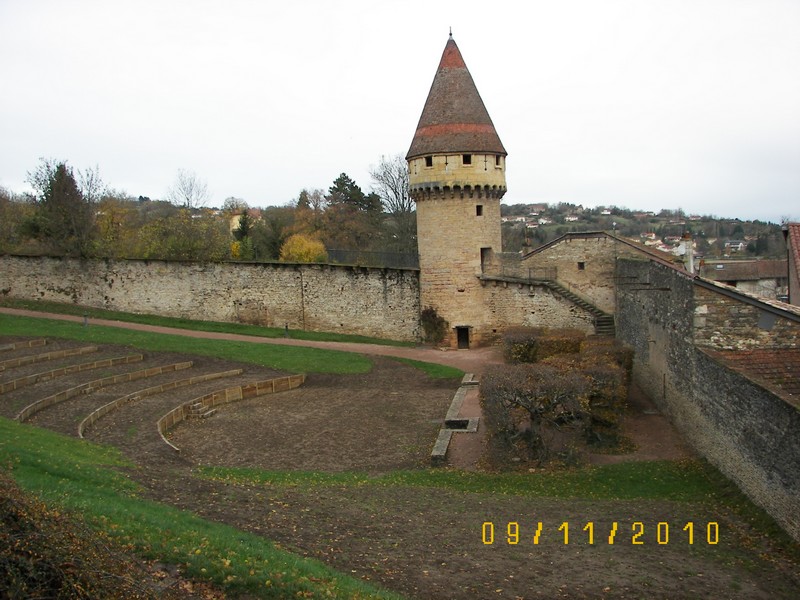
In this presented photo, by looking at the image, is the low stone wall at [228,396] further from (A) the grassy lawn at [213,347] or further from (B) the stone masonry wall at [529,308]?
(B) the stone masonry wall at [529,308]

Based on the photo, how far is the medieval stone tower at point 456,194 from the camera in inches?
1068

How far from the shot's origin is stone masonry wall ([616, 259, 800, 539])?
1089cm

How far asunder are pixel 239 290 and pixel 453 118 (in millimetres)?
12625

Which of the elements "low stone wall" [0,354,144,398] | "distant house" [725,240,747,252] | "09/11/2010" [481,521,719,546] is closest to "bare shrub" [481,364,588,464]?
"09/11/2010" [481,521,719,546]

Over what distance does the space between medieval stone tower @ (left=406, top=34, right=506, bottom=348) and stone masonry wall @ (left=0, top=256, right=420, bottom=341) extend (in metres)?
1.84

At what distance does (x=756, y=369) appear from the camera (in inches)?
527

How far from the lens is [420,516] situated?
1095 cm

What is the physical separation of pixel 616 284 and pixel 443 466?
48.2ft

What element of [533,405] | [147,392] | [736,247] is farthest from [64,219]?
[736,247]

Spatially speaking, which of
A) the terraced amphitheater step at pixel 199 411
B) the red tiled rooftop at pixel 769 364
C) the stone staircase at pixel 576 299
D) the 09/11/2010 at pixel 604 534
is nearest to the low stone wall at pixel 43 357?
the terraced amphitheater step at pixel 199 411

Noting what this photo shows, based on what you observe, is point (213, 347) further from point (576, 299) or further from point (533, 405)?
point (533, 405)

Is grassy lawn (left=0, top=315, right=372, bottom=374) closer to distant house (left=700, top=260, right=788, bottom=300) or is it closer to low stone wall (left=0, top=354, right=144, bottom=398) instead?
low stone wall (left=0, top=354, right=144, bottom=398)

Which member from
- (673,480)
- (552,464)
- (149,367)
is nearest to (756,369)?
(673,480)

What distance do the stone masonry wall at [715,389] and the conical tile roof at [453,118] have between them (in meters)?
8.60
